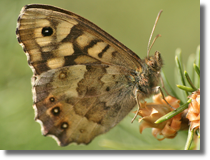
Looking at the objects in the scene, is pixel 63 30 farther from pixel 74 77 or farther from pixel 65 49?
pixel 74 77

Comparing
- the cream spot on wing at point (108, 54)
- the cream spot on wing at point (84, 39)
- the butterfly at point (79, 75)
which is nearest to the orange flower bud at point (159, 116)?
the butterfly at point (79, 75)

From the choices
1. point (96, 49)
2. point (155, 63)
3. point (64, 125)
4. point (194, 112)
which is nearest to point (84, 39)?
point (96, 49)

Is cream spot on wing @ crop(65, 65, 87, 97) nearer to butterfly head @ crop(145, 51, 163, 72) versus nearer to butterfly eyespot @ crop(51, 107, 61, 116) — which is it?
butterfly eyespot @ crop(51, 107, 61, 116)

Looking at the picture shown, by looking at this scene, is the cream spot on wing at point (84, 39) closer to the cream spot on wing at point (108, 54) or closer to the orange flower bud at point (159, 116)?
the cream spot on wing at point (108, 54)

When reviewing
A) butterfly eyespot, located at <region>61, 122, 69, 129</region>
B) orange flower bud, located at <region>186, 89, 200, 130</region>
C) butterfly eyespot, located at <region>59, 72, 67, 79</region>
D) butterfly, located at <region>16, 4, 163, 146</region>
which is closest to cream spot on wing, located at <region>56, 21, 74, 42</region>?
butterfly, located at <region>16, 4, 163, 146</region>

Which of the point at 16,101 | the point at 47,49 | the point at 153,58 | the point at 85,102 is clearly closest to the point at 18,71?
the point at 16,101

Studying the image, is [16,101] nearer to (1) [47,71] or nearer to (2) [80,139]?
(1) [47,71]

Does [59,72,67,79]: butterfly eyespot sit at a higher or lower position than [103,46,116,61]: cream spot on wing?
lower
